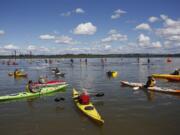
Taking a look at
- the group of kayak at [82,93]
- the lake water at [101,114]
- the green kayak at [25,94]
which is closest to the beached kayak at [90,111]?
the group of kayak at [82,93]

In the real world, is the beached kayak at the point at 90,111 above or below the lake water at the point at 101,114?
above

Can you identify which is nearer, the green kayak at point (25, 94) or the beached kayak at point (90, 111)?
the beached kayak at point (90, 111)

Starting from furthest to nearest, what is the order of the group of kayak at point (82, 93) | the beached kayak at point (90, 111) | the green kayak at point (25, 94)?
1. the green kayak at point (25, 94)
2. the group of kayak at point (82, 93)
3. the beached kayak at point (90, 111)

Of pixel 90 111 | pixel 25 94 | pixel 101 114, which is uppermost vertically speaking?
pixel 25 94

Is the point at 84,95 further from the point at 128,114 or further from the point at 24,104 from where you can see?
the point at 24,104

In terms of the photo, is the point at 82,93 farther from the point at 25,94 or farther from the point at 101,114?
the point at 25,94

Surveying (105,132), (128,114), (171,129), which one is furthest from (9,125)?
(171,129)

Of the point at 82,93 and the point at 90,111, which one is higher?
the point at 82,93

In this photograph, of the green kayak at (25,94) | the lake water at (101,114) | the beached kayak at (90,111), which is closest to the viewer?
the lake water at (101,114)

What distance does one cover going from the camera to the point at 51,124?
16328 millimetres

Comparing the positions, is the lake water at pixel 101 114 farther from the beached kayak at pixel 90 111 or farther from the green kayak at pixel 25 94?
the green kayak at pixel 25 94

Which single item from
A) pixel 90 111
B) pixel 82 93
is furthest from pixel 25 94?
pixel 90 111

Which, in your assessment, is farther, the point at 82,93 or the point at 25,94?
the point at 25,94

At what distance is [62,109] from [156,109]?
716 centimetres
